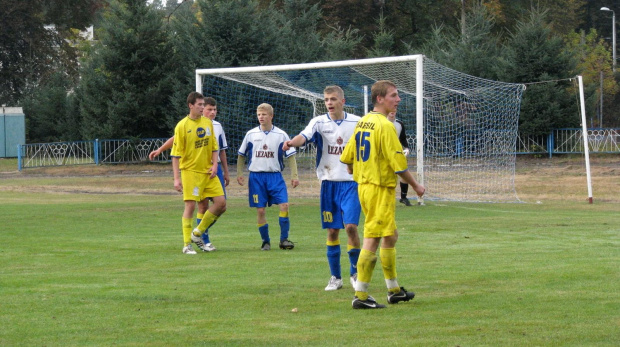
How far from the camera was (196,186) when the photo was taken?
38.4 ft

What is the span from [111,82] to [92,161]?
3710 mm

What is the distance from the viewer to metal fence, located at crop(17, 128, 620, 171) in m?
38.7

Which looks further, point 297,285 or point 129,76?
point 129,76

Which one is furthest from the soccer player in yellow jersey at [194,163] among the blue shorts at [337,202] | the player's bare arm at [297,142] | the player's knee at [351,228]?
the player's knee at [351,228]

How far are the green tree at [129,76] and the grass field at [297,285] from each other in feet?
72.6

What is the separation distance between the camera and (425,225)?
49.7 feet

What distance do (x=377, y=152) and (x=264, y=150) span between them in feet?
16.5

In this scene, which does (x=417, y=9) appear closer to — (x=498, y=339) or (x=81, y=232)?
(x=81, y=232)

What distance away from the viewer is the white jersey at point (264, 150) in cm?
1228

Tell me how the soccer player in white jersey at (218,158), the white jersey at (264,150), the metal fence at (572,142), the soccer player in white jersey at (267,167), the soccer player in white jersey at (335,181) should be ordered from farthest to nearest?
the metal fence at (572,142) → the white jersey at (264,150) → the soccer player in white jersey at (267,167) → the soccer player in white jersey at (218,158) → the soccer player in white jersey at (335,181)

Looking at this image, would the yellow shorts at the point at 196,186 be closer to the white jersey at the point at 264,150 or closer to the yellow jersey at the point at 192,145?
the yellow jersey at the point at 192,145

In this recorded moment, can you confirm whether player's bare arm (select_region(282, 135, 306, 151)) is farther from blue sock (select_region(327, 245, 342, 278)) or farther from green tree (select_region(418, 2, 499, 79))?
green tree (select_region(418, 2, 499, 79))

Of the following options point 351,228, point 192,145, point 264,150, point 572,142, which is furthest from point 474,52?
point 351,228

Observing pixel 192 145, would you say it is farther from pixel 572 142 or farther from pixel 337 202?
pixel 572 142
